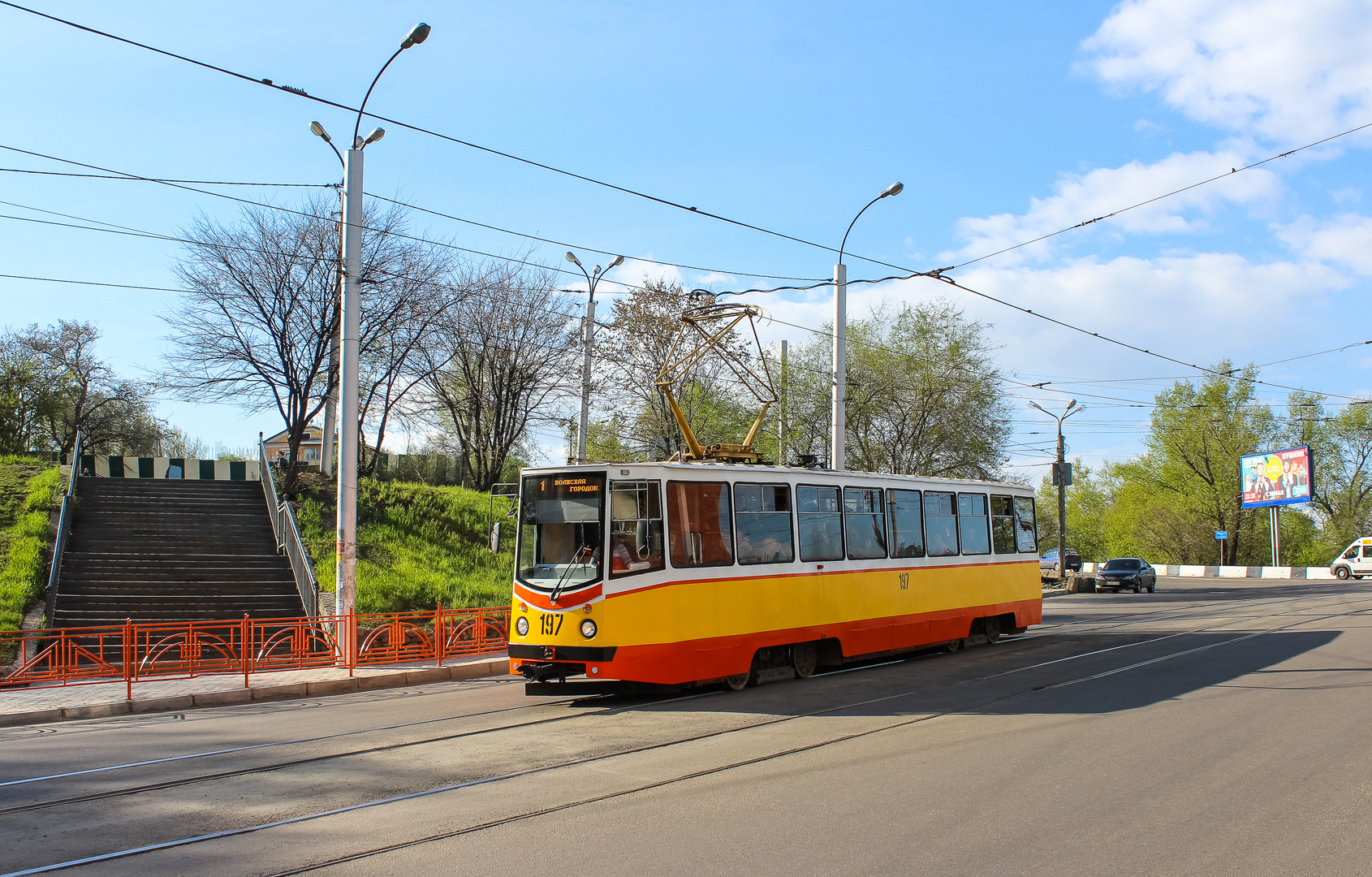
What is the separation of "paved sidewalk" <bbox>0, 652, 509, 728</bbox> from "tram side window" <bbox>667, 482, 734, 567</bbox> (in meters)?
5.49

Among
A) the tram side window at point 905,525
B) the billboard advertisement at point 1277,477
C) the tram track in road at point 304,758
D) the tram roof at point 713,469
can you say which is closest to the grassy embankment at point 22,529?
the tram track in road at point 304,758

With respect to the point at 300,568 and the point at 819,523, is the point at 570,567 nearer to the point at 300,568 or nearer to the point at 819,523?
the point at 819,523

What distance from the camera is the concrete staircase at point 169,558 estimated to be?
20297 millimetres

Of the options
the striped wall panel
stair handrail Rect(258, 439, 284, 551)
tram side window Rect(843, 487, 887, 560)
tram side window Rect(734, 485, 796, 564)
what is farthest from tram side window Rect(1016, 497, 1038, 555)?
the striped wall panel

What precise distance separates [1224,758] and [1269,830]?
7.33 feet

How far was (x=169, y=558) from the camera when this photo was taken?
2291 cm

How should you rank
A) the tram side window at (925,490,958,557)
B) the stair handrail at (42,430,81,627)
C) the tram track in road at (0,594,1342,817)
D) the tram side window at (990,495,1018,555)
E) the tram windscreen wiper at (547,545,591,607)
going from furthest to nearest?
the stair handrail at (42,430,81,627) < the tram side window at (990,495,1018,555) < the tram side window at (925,490,958,557) < the tram windscreen wiper at (547,545,591,607) < the tram track in road at (0,594,1342,817)

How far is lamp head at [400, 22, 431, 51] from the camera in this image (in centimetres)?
1486

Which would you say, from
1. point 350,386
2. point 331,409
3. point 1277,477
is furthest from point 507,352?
point 1277,477

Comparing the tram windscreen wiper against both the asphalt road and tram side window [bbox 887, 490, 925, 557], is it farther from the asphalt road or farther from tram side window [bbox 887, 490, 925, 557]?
tram side window [bbox 887, 490, 925, 557]

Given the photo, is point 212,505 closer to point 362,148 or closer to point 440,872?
point 362,148

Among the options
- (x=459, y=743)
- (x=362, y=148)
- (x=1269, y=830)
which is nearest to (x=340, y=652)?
(x=459, y=743)

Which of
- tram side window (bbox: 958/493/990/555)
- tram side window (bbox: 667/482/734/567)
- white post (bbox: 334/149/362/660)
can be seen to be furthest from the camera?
tram side window (bbox: 958/493/990/555)

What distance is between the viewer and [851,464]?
111ft
